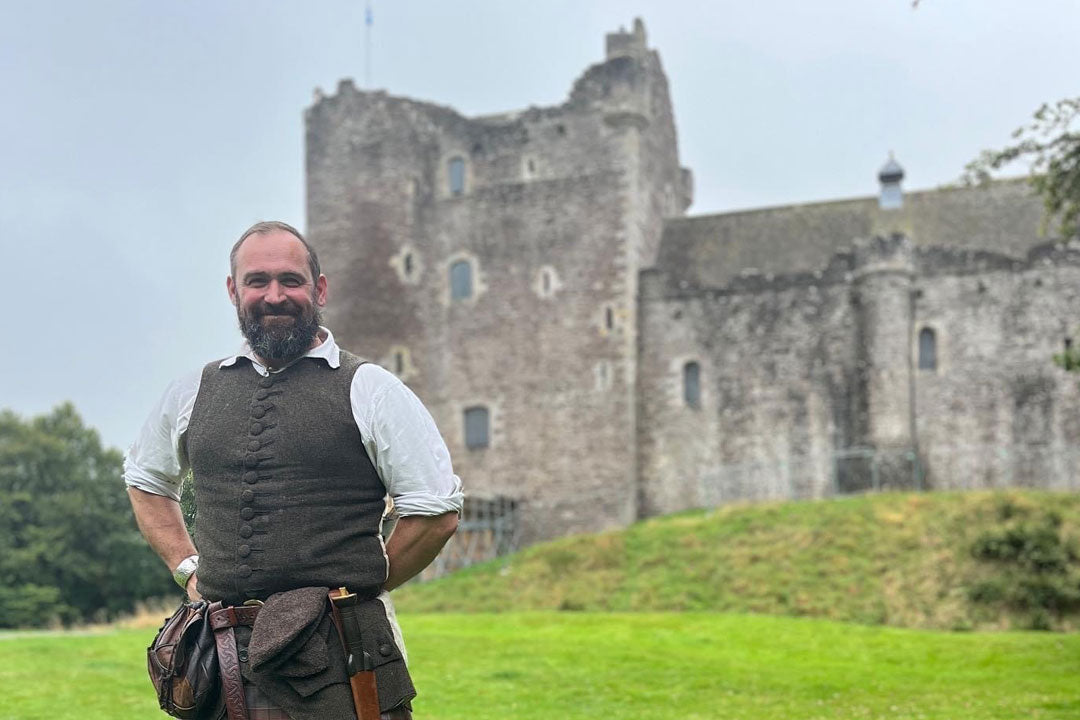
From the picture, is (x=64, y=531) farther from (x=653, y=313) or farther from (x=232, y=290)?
(x=232, y=290)

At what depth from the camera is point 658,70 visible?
136 ft

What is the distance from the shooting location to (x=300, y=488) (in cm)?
491

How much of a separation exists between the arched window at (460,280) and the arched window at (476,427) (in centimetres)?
339

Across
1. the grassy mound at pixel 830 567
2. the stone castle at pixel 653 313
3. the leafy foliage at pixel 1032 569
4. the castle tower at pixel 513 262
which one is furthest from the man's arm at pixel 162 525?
the castle tower at pixel 513 262

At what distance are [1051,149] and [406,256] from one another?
85.3ft

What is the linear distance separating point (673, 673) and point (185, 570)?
1076cm

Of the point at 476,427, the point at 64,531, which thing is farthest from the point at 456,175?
the point at 64,531

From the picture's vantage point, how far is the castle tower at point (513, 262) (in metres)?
37.9

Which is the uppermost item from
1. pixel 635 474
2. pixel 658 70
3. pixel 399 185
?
pixel 658 70

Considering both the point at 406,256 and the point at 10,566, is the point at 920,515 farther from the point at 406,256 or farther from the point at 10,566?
the point at 10,566

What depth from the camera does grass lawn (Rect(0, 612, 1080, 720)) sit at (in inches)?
491

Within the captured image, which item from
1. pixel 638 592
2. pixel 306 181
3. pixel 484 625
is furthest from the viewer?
pixel 306 181

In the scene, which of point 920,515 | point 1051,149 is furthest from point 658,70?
point 1051,149

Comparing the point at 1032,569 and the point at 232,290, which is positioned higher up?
the point at 232,290
